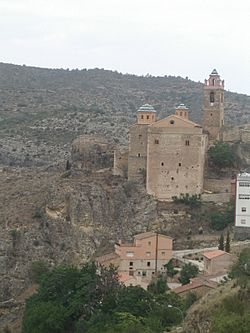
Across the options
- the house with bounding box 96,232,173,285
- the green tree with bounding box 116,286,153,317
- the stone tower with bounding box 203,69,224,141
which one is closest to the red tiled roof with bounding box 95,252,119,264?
the house with bounding box 96,232,173,285

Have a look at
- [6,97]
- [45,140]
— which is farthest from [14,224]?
[6,97]

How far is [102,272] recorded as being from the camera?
132ft

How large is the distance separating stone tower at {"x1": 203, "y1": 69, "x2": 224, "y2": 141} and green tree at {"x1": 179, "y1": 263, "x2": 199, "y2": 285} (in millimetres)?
15258

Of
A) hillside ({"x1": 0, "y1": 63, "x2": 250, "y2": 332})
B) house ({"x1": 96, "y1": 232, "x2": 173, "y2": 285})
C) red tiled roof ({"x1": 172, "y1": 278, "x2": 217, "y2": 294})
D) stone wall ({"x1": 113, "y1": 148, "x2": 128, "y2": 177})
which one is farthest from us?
stone wall ({"x1": 113, "y1": 148, "x2": 128, "y2": 177})

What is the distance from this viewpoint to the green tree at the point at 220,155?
2179 inches

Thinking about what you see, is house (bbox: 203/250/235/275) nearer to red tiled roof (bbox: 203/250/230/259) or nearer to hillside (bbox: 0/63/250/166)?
red tiled roof (bbox: 203/250/230/259)

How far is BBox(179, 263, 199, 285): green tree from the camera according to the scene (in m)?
43.8

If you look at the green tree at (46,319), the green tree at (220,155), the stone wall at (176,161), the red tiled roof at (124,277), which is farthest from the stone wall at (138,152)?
the green tree at (46,319)

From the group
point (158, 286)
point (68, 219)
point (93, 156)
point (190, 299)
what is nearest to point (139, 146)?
point (68, 219)

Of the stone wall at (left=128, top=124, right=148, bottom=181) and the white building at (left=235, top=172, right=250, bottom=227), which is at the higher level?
the stone wall at (left=128, top=124, right=148, bottom=181)

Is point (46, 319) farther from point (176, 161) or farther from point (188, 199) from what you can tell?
point (176, 161)

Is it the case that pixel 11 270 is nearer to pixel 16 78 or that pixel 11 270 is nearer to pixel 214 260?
pixel 214 260

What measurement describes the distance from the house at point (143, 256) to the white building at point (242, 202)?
5430mm

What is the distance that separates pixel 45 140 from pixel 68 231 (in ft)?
119
